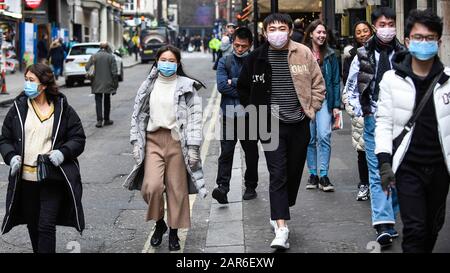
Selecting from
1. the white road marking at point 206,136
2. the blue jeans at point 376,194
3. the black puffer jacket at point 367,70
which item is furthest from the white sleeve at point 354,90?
the white road marking at point 206,136

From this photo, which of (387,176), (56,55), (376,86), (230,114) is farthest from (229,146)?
(56,55)

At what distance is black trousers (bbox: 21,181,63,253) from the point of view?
18.4 ft

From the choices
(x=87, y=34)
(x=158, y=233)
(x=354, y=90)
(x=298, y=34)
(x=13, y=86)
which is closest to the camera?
(x=158, y=233)

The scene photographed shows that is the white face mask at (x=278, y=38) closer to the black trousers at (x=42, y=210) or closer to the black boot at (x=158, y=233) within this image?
the black boot at (x=158, y=233)

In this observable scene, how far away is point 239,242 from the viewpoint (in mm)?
6672

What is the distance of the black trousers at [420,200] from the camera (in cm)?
471

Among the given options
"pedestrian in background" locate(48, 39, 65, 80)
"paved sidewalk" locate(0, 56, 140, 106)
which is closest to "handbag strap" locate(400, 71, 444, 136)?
"paved sidewalk" locate(0, 56, 140, 106)

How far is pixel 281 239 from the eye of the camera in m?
6.18

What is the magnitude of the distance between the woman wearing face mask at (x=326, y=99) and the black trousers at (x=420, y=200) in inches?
138

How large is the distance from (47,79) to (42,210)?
38.4 inches

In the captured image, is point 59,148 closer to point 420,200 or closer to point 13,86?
point 420,200

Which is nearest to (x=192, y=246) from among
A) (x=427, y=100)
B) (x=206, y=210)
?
(x=206, y=210)
